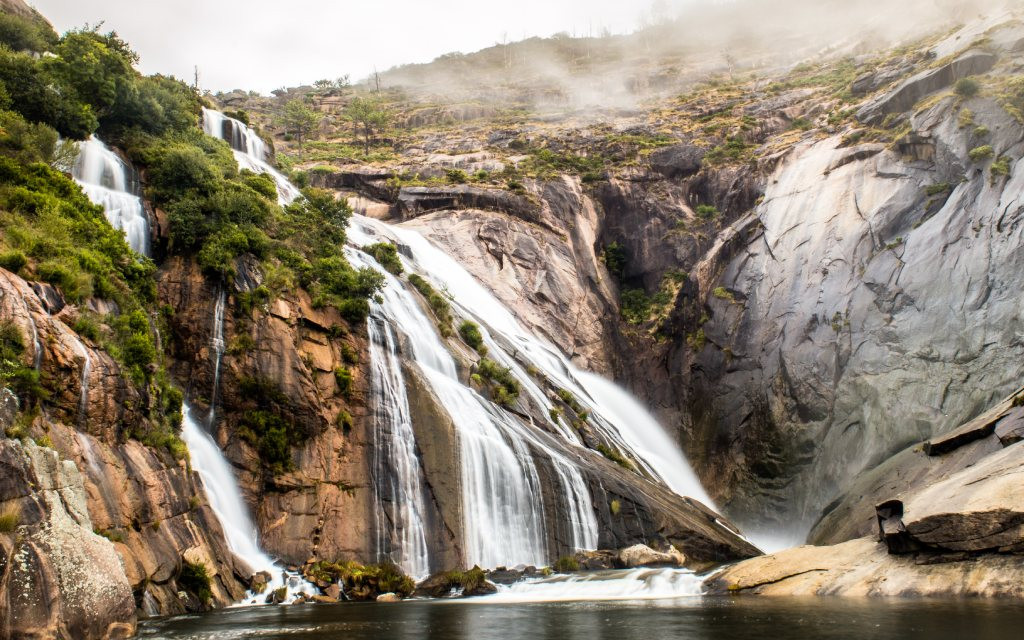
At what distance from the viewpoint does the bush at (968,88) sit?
40625 mm

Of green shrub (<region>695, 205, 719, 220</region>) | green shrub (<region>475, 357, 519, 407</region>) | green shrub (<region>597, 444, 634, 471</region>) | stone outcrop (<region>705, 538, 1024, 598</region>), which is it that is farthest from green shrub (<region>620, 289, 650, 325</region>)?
stone outcrop (<region>705, 538, 1024, 598</region>)

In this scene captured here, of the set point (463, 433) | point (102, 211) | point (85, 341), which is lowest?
point (463, 433)

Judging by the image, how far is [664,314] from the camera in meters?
52.6

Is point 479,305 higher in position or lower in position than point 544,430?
higher

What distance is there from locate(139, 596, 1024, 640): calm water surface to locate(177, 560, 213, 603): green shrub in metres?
1.03

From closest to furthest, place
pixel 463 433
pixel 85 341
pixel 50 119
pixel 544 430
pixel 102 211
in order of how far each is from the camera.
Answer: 1. pixel 85 341
2. pixel 102 211
3. pixel 463 433
4. pixel 50 119
5. pixel 544 430

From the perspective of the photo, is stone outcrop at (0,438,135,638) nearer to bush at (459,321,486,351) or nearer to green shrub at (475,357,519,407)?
green shrub at (475,357,519,407)

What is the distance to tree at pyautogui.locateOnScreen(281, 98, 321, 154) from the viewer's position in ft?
271

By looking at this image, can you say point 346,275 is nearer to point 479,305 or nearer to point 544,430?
point 544,430

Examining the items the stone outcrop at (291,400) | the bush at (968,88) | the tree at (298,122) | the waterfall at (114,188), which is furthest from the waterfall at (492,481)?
the tree at (298,122)

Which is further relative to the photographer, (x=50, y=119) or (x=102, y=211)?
(x=50, y=119)

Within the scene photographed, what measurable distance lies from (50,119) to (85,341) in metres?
16.3

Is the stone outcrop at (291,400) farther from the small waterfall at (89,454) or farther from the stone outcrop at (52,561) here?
the stone outcrop at (52,561)

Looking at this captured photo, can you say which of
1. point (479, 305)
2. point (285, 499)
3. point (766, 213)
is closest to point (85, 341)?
point (285, 499)
